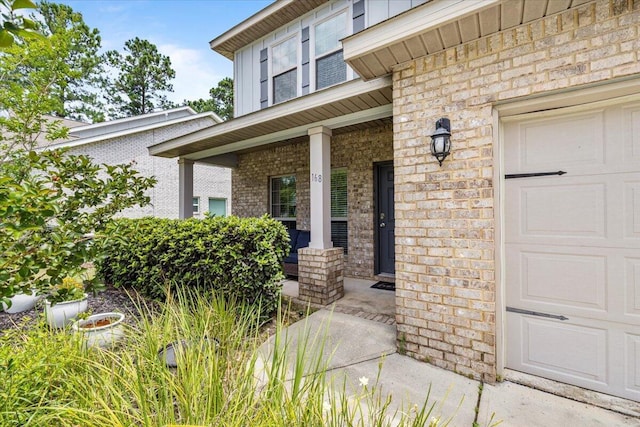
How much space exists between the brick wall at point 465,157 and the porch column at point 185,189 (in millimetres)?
5441

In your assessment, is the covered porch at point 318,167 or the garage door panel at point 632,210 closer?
the garage door panel at point 632,210

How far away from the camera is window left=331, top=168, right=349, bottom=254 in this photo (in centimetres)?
626

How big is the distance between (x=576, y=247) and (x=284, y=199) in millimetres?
5903

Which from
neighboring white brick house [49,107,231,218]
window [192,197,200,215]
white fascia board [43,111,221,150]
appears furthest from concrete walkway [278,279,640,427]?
window [192,197,200,215]

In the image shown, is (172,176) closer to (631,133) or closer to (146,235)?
(146,235)

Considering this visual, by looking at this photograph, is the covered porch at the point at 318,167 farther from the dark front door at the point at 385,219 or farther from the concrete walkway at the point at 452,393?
the concrete walkway at the point at 452,393

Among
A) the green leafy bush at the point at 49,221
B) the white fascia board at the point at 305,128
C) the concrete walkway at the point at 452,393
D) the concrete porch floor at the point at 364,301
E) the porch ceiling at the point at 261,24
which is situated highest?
the porch ceiling at the point at 261,24

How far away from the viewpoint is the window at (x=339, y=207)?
20.6 feet

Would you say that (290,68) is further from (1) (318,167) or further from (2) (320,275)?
(2) (320,275)

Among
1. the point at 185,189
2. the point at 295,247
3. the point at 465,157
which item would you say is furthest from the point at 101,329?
the point at 185,189

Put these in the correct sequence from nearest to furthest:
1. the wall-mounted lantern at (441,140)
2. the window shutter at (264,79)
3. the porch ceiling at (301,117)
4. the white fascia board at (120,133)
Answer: the wall-mounted lantern at (441,140) < the porch ceiling at (301,117) < the window shutter at (264,79) < the white fascia board at (120,133)

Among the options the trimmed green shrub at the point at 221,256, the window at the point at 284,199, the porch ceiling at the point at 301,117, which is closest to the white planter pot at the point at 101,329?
the trimmed green shrub at the point at 221,256

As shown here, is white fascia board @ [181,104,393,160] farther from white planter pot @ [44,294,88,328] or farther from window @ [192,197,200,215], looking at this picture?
window @ [192,197,200,215]

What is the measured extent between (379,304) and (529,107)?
296cm
